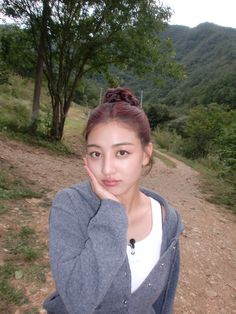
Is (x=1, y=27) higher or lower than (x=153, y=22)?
lower

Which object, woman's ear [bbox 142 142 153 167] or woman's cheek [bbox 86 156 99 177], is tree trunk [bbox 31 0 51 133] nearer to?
woman's ear [bbox 142 142 153 167]

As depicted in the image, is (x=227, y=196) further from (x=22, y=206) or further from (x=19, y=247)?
(x=19, y=247)

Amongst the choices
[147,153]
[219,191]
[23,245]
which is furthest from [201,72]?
[147,153]

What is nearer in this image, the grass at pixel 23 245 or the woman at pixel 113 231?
the woman at pixel 113 231

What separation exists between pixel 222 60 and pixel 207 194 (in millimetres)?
87946

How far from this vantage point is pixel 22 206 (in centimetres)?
581

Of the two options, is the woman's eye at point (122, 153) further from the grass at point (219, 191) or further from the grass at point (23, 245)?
the grass at point (219, 191)

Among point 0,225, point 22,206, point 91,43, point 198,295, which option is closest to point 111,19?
point 91,43

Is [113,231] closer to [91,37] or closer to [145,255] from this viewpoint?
[145,255]

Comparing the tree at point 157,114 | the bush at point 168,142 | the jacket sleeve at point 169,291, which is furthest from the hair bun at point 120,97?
the tree at point 157,114

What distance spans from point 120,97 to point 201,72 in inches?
3545

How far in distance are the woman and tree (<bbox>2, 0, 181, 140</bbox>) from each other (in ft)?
39.8

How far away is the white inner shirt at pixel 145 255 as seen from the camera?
5.51 feet

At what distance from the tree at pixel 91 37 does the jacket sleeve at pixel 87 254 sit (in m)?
12.5
